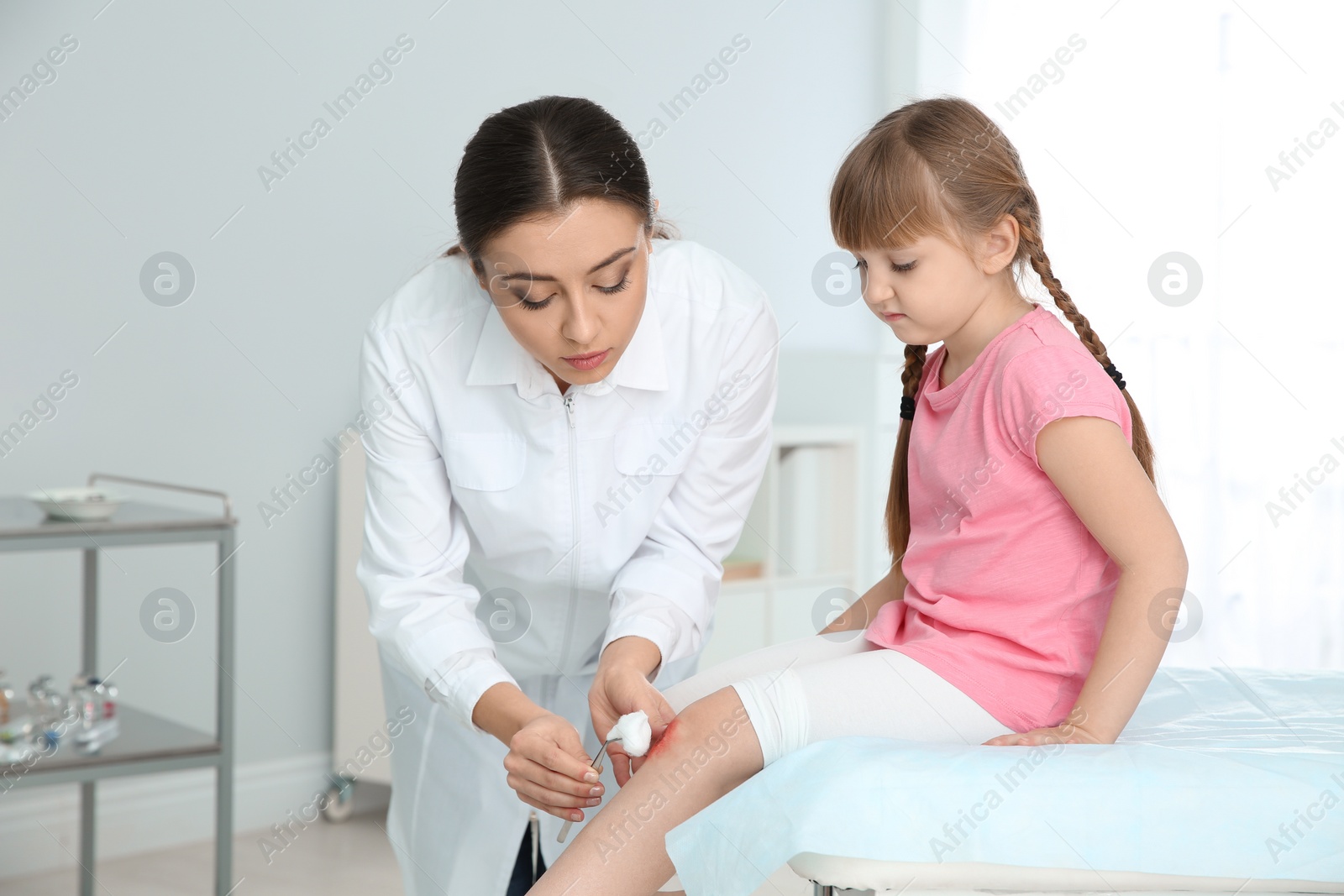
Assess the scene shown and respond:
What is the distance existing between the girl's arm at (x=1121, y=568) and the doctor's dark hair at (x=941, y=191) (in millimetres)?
136

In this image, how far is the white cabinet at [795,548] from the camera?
2.80m

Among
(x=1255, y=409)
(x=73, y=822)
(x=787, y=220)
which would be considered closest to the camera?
(x=73, y=822)

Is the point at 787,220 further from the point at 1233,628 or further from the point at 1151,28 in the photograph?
the point at 1233,628

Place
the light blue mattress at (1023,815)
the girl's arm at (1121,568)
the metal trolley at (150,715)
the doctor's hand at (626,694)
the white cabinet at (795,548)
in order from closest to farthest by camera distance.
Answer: the light blue mattress at (1023,815) → the girl's arm at (1121,568) → the doctor's hand at (626,694) → the metal trolley at (150,715) → the white cabinet at (795,548)

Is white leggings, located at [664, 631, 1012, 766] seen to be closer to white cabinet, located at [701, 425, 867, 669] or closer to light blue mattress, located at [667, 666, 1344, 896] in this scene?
light blue mattress, located at [667, 666, 1344, 896]

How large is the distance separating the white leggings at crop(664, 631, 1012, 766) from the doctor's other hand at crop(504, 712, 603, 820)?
151mm

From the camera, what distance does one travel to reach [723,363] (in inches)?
52.6

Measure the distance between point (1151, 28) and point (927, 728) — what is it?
106 inches

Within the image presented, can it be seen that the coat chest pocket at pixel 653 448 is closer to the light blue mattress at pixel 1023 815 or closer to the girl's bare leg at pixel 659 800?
the girl's bare leg at pixel 659 800

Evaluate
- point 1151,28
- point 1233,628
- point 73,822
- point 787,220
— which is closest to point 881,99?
point 787,220

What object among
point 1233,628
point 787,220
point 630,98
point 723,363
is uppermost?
point 630,98

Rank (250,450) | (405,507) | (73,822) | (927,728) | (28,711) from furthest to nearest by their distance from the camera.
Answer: (250,450) < (73,822) < (28,711) < (405,507) < (927,728)

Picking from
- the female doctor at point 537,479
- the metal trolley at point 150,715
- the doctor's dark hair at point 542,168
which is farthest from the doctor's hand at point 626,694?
the metal trolley at point 150,715

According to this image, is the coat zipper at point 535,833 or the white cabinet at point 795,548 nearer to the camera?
the coat zipper at point 535,833
